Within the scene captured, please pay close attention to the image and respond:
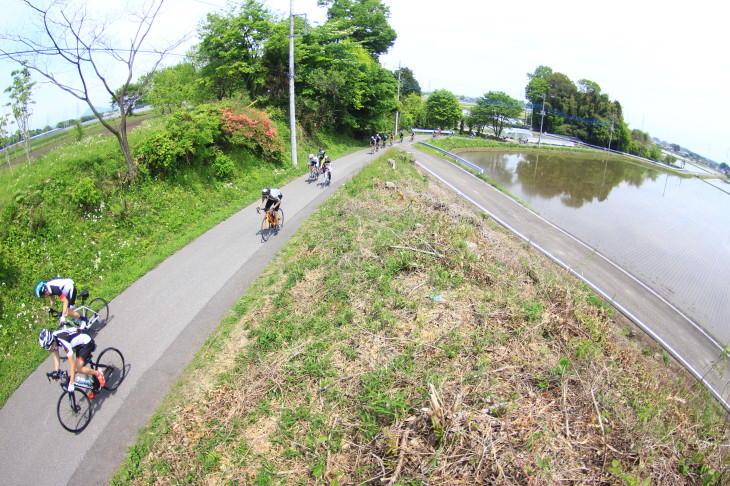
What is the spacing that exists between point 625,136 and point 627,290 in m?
80.8

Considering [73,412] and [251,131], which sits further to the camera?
Answer: [251,131]

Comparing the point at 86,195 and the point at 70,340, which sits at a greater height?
the point at 86,195

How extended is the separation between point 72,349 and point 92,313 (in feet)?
8.08

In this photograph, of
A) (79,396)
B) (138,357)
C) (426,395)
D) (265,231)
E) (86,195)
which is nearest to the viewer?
(426,395)

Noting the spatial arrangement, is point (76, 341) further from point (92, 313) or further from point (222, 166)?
point (222, 166)

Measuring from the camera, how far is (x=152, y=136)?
548 inches

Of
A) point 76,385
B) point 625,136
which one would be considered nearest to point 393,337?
point 76,385

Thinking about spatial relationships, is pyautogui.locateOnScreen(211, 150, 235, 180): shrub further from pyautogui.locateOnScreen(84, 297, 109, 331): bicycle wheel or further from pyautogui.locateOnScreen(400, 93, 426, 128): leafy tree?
pyautogui.locateOnScreen(400, 93, 426, 128): leafy tree

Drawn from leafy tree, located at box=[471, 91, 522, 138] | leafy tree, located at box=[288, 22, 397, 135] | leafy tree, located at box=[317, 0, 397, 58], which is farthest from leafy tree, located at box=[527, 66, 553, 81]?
leafy tree, located at box=[288, 22, 397, 135]

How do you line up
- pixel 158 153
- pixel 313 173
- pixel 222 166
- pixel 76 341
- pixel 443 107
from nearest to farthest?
1. pixel 76 341
2. pixel 158 153
3. pixel 222 166
4. pixel 313 173
5. pixel 443 107

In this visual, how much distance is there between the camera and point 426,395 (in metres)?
4.83

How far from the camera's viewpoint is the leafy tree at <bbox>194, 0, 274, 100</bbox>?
21188 millimetres

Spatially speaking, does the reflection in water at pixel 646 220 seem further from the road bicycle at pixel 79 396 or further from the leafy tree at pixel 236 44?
the leafy tree at pixel 236 44

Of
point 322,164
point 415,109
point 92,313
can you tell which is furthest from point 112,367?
point 415,109
